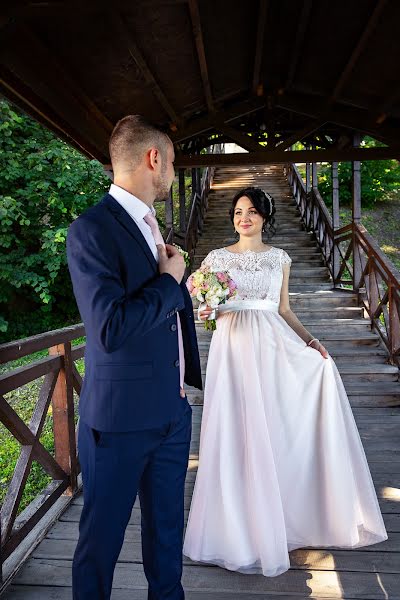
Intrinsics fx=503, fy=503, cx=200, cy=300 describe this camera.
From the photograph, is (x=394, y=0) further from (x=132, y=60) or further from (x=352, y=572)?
(x=352, y=572)

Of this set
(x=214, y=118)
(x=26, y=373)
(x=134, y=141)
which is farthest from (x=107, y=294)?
(x=214, y=118)

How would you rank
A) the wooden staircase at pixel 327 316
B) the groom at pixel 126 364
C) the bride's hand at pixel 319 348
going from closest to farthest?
the groom at pixel 126 364 → the bride's hand at pixel 319 348 → the wooden staircase at pixel 327 316

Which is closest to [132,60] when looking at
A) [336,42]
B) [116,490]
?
[336,42]

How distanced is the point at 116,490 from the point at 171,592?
0.54 metres

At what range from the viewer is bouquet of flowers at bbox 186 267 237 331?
2.84 metres

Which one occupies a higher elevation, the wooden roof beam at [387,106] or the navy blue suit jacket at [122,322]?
the wooden roof beam at [387,106]

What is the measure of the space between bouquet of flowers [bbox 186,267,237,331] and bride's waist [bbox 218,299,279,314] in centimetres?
19

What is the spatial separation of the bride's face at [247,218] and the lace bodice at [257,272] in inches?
5.5

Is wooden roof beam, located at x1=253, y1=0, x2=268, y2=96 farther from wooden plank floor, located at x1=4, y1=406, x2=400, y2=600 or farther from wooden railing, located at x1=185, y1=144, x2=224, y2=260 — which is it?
wooden plank floor, located at x1=4, y1=406, x2=400, y2=600

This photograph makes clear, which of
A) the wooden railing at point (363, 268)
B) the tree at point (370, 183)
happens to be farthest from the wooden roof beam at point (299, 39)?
the tree at point (370, 183)

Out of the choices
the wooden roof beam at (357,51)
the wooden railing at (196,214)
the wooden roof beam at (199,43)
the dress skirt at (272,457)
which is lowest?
the dress skirt at (272,457)

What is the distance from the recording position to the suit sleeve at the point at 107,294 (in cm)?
142

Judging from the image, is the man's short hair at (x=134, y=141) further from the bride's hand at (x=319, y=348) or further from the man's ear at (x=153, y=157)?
the bride's hand at (x=319, y=348)

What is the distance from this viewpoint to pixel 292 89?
834 centimetres
